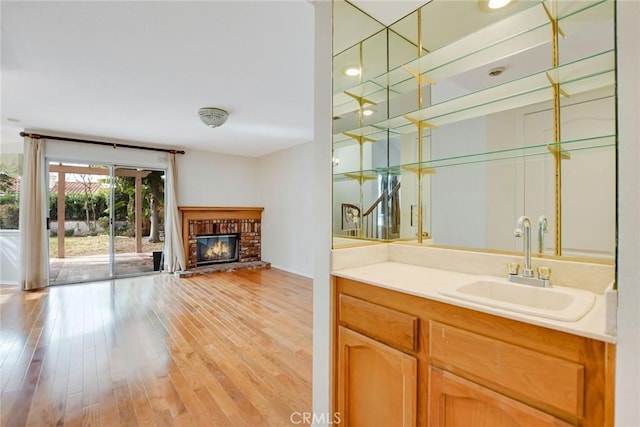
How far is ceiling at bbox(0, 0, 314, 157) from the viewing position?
6.27 feet

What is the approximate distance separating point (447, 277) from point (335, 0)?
64.0 inches

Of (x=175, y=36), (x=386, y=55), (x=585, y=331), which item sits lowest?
(x=585, y=331)

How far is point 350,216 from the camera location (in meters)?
1.98

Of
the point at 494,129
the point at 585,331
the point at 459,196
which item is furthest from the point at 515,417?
the point at 494,129

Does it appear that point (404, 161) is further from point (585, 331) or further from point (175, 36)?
point (175, 36)

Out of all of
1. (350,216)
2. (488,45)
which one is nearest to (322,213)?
(350,216)

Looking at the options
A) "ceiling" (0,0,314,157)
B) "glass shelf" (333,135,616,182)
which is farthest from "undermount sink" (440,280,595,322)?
"ceiling" (0,0,314,157)

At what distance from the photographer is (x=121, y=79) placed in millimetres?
2811

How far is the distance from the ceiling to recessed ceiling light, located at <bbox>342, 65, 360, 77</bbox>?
419mm

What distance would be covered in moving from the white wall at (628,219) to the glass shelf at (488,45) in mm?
748

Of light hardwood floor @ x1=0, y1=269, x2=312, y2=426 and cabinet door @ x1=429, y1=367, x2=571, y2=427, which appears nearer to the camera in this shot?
cabinet door @ x1=429, y1=367, x2=571, y2=427

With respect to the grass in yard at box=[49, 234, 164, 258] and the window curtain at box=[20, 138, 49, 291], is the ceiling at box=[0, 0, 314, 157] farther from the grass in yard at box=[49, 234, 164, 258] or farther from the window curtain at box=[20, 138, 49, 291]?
the grass in yard at box=[49, 234, 164, 258]

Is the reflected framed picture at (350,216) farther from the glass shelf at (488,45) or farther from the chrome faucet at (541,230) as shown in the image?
the chrome faucet at (541,230)

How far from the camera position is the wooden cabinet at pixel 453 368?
0.83 metres
